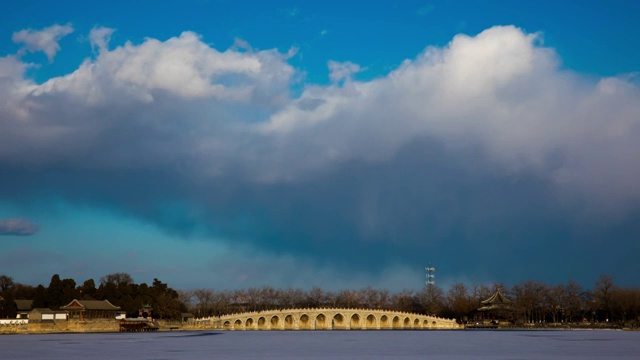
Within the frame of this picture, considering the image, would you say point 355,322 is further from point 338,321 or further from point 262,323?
point 262,323

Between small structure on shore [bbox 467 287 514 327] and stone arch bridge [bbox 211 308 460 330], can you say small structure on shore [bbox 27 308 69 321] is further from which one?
small structure on shore [bbox 467 287 514 327]

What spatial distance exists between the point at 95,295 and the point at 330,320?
44624mm

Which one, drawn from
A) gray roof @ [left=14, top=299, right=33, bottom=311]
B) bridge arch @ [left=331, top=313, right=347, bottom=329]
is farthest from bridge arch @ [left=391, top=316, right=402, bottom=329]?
gray roof @ [left=14, top=299, right=33, bottom=311]

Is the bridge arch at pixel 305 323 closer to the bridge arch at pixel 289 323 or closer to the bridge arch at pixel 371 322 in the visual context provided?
the bridge arch at pixel 289 323

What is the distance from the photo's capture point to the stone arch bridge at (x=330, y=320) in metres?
128

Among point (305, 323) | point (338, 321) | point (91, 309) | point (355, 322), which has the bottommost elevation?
point (305, 323)

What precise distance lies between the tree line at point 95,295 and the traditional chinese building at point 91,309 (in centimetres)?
328

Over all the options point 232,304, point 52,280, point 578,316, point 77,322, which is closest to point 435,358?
point 77,322

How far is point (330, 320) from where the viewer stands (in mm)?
131875

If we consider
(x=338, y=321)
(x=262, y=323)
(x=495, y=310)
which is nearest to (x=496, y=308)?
(x=495, y=310)

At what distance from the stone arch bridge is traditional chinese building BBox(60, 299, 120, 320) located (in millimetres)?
27178

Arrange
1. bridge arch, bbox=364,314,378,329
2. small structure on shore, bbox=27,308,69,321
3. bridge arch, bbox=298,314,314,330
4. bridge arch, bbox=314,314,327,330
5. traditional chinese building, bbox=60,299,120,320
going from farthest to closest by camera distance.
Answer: bridge arch, bbox=314,314,327,330
bridge arch, bbox=298,314,314,330
bridge arch, bbox=364,314,378,329
small structure on shore, bbox=27,308,69,321
traditional chinese building, bbox=60,299,120,320

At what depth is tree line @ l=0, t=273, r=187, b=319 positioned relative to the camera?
98188mm

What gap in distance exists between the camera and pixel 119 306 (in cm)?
10531
